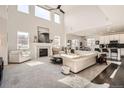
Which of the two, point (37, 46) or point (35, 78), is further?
point (37, 46)

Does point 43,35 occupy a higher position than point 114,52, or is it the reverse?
point 43,35

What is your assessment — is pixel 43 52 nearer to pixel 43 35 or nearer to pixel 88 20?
pixel 43 35

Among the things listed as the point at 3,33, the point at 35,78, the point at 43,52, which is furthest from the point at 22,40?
the point at 35,78

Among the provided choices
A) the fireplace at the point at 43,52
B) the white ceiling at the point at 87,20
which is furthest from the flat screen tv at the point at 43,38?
the white ceiling at the point at 87,20

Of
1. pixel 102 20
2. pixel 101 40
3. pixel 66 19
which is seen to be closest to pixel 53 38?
pixel 66 19

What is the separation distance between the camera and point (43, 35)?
7.59 metres

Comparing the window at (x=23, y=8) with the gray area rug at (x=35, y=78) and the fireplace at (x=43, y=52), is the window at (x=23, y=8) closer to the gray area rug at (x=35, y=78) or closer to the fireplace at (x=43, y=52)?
the fireplace at (x=43, y=52)

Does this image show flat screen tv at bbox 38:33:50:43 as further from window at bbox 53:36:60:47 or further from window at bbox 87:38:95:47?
window at bbox 87:38:95:47

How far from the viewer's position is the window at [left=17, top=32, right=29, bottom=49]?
6138 millimetres

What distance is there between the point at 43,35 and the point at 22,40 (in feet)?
5.90

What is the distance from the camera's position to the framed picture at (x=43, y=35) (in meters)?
7.32

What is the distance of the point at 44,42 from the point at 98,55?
4.27 meters

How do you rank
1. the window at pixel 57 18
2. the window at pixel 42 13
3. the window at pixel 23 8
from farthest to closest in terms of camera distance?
1. the window at pixel 57 18
2. the window at pixel 42 13
3. the window at pixel 23 8

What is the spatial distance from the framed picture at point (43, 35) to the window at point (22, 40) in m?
1.03
